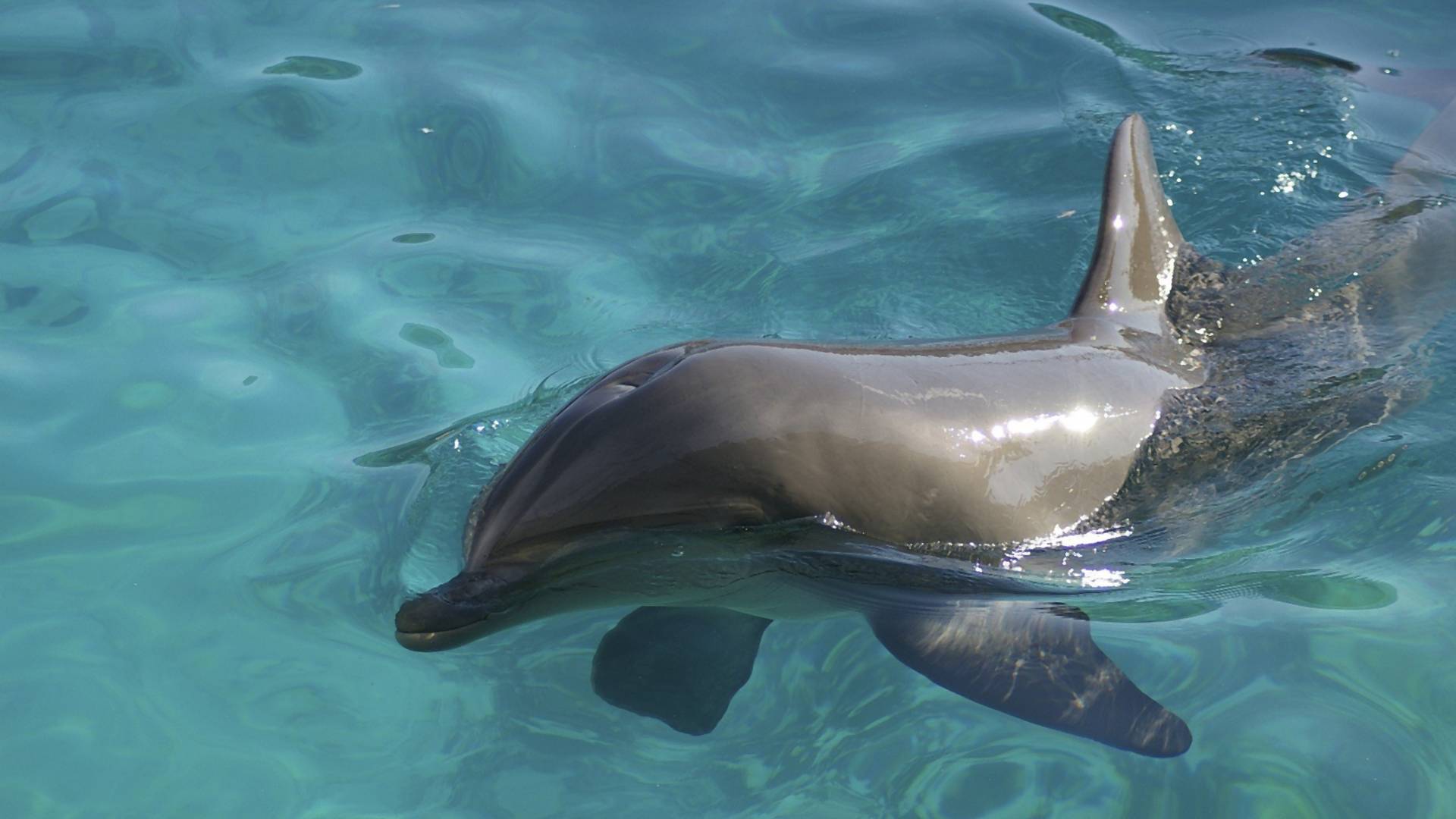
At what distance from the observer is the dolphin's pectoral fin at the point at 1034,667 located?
4.57 m

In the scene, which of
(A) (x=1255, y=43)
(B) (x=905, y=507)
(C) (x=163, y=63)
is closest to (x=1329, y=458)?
(B) (x=905, y=507)

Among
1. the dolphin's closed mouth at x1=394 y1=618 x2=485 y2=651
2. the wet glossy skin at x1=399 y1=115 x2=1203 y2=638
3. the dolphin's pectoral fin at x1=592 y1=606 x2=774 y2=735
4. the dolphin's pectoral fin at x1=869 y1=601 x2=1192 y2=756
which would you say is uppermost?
the wet glossy skin at x1=399 y1=115 x2=1203 y2=638

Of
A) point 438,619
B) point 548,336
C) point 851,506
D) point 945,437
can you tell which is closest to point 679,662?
point 851,506

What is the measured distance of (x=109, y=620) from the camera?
5164mm

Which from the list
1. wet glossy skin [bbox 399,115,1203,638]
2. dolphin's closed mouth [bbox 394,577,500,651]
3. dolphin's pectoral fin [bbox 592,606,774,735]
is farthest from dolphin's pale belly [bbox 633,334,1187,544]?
dolphin's closed mouth [bbox 394,577,500,651]

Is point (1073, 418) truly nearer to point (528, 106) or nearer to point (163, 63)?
point (528, 106)

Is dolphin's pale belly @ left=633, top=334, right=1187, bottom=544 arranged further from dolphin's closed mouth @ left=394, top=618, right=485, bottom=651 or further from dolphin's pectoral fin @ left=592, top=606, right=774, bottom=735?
dolphin's closed mouth @ left=394, top=618, right=485, bottom=651

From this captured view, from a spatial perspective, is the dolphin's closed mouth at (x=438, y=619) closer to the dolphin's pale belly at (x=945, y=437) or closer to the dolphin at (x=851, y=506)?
the dolphin at (x=851, y=506)

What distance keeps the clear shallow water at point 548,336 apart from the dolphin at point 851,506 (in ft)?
0.56

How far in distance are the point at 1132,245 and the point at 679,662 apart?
307 centimetres

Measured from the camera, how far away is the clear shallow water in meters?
4.64

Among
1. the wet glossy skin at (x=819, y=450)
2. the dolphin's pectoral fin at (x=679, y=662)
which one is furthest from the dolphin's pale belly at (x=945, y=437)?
the dolphin's pectoral fin at (x=679, y=662)

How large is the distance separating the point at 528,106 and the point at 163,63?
2.44 metres

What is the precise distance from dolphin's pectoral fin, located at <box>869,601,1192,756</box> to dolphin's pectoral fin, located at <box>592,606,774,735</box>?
0.56 meters
